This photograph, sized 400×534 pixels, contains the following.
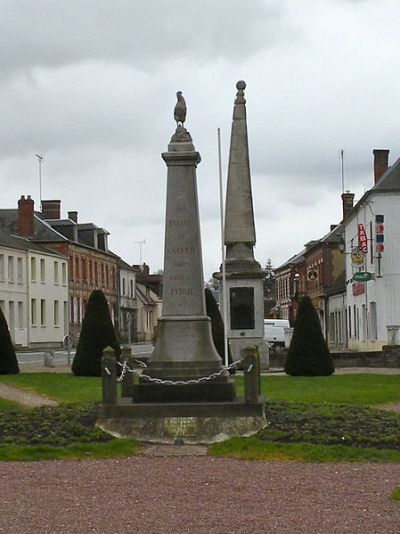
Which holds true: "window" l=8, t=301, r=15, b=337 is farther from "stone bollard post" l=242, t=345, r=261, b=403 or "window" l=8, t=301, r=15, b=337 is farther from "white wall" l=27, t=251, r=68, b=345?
"stone bollard post" l=242, t=345, r=261, b=403

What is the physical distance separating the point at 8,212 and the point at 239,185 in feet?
155

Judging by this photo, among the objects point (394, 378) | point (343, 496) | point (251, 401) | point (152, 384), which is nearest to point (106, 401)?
point (152, 384)

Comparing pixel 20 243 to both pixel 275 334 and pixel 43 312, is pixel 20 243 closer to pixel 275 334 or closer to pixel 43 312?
pixel 43 312

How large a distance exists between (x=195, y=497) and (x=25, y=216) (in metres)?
65.0

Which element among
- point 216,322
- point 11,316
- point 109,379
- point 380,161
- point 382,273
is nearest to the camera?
point 109,379

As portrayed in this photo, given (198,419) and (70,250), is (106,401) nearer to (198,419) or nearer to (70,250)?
(198,419)

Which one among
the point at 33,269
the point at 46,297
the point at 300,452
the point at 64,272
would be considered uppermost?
the point at 64,272

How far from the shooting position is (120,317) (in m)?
96.2

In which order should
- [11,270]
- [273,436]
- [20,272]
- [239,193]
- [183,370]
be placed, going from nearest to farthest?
[273,436] < [183,370] < [239,193] < [11,270] < [20,272]

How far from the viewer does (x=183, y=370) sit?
1697cm

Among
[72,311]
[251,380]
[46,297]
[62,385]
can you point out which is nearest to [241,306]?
[62,385]

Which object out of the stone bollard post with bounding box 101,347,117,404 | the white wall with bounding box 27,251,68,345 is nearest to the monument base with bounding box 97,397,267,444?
the stone bollard post with bounding box 101,347,117,404

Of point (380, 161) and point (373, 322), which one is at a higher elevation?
point (380, 161)

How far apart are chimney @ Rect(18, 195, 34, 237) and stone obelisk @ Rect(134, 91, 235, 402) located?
57430 millimetres
